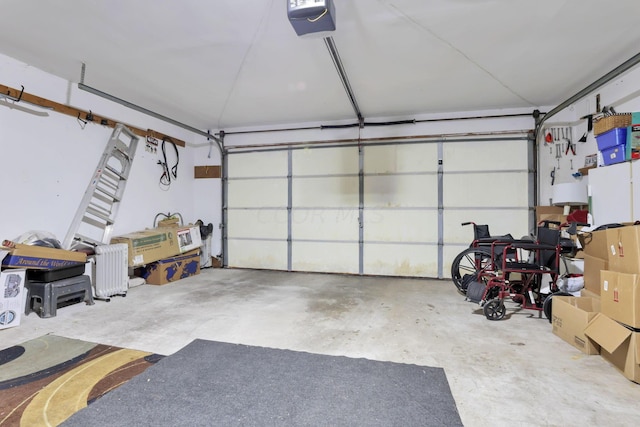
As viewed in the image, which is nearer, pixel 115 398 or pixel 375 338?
pixel 115 398

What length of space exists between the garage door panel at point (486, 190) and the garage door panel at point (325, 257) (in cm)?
187

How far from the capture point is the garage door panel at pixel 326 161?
544 cm

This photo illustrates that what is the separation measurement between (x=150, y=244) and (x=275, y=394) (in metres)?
3.51

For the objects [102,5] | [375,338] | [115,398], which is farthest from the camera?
[375,338]

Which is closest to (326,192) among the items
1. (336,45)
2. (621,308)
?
(336,45)

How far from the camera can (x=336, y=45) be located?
2967 mm

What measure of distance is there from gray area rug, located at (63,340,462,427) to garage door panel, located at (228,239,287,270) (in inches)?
139

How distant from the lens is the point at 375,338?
259cm

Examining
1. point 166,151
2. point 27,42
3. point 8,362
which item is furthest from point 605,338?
point 166,151

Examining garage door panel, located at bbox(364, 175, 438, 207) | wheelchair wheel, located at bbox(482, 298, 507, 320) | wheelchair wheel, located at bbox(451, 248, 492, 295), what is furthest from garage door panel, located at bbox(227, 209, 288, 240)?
wheelchair wheel, located at bbox(482, 298, 507, 320)

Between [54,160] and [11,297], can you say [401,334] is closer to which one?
[11,297]

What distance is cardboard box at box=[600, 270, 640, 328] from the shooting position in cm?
190

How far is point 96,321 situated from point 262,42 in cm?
321

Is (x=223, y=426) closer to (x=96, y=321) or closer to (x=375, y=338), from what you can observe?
(x=375, y=338)
